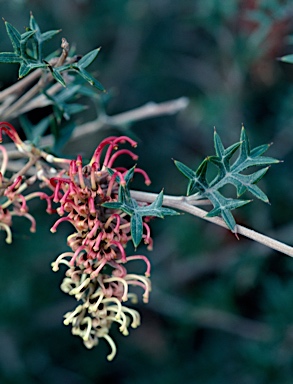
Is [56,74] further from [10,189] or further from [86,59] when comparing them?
[10,189]

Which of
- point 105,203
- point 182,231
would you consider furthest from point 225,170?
point 182,231

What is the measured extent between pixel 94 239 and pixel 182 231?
3.11ft

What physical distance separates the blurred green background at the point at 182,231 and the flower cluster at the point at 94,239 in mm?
757

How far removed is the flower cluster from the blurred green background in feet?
2.48

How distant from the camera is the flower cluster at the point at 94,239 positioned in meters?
0.64

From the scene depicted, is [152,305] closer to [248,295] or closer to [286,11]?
[248,295]

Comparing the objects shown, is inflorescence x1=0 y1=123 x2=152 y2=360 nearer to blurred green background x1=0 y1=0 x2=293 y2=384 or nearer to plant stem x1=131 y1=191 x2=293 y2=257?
plant stem x1=131 y1=191 x2=293 y2=257

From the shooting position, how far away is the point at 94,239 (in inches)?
25.1

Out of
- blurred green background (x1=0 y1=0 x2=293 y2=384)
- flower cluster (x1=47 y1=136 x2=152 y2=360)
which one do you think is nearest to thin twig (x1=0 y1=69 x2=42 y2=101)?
flower cluster (x1=47 y1=136 x2=152 y2=360)

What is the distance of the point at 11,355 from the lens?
1.66 meters

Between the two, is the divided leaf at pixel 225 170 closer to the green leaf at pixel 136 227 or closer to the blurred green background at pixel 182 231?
the green leaf at pixel 136 227

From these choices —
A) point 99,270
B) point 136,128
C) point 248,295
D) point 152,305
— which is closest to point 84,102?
point 136,128

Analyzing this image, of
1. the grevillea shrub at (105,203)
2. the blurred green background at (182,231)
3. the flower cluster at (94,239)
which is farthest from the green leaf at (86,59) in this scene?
the blurred green background at (182,231)

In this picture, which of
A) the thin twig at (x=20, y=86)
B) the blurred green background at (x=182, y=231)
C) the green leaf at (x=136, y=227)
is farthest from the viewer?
the blurred green background at (x=182, y=231)
